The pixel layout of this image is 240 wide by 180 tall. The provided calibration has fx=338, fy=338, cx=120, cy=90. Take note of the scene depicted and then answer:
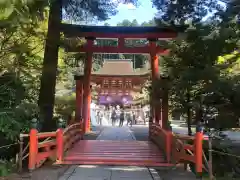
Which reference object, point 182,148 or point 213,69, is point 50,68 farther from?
point 213,69

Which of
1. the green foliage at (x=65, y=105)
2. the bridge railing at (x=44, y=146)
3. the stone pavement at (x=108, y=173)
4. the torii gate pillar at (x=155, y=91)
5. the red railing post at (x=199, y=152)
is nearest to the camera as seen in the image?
the stone pavement at (x=108, y=173)

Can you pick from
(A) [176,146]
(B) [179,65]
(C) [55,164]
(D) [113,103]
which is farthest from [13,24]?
(D) [113,103]

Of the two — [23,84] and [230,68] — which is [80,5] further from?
[230,68]

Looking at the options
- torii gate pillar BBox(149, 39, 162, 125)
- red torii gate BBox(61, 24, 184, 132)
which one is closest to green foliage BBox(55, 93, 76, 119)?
red torii gate BBox(61, 24, 184, 132)

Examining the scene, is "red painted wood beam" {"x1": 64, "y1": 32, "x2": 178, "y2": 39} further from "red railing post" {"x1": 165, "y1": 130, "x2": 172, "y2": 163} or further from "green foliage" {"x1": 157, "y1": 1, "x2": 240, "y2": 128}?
"red railing post" {"x1": 165, "y1": 130, "x2": 172, "y2": 163}

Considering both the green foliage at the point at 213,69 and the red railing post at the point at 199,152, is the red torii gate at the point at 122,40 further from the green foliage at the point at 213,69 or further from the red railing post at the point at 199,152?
the red railing post at the point at 199,152

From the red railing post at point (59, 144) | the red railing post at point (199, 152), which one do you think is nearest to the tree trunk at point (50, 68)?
the red railing post at point (59, 144)

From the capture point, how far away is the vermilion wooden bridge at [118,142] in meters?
8.72

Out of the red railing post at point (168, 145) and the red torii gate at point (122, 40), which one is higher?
the red torii gate at point (122, 40)

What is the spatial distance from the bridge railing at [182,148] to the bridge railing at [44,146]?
3154mm

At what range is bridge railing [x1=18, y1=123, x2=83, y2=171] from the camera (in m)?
Result: 8.12

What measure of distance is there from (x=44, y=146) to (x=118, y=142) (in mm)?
4708

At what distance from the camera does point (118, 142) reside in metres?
13.2

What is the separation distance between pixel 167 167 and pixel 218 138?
89.5 inches
